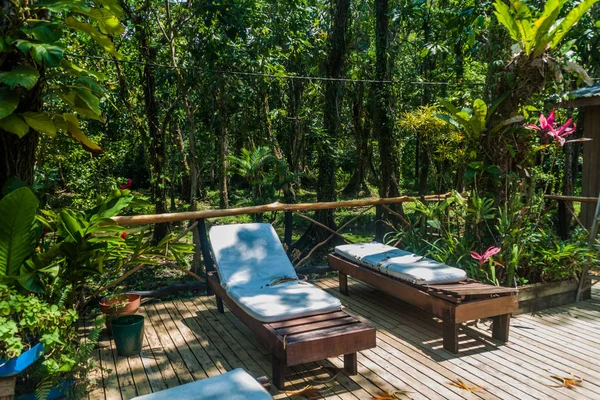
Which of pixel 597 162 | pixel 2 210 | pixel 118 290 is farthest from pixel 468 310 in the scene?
pixel 597 162

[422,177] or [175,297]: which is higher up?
[422,177]

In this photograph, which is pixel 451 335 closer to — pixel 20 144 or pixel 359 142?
pixel 20 144

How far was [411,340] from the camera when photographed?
3.92 metres

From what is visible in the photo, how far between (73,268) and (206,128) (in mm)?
7717

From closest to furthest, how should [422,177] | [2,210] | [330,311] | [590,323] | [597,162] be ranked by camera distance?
1. [2,210]
2. [330,311]
3. [590,323]
4. [597,162]
5. [422,177]

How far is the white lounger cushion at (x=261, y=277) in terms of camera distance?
3.39m

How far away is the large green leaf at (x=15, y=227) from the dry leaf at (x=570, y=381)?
3.66 meters

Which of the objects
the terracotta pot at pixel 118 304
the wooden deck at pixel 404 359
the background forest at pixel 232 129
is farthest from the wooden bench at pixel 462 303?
the terracotta pot at pixel 118 304

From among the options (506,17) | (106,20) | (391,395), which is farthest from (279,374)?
(506,17)

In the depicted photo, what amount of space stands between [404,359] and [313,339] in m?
0.97

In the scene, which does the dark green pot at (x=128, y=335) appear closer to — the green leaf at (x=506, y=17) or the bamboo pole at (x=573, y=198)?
the green leaf at (x=506, y=17)

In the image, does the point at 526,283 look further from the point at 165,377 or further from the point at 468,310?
the point at 165,377

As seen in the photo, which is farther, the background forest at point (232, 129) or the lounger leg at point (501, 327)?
the lounger leg at point (501, 327)

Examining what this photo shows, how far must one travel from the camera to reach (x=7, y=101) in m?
2.72
